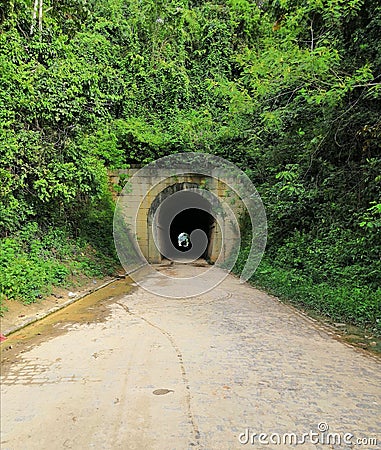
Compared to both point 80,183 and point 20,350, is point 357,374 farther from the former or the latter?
point 80,183

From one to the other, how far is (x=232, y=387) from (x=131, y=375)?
1068 millimetres

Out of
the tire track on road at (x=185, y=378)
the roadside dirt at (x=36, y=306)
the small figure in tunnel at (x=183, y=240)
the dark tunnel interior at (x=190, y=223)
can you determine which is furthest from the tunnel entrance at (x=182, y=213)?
the tire track on road at (x=185, y=378)

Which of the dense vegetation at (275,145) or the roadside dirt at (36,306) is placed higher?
the dense vegetation at (275,145)

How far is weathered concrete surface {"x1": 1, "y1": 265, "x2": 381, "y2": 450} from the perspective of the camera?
2.88m

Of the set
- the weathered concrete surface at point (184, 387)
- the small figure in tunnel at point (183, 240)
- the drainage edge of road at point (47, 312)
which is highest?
the small figure in tunnel at point (183, 240)

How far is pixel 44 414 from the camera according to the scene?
3.15m

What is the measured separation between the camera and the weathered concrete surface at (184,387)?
2.88 meters

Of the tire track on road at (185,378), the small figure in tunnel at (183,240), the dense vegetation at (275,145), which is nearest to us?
the tire track on road at (185,378)

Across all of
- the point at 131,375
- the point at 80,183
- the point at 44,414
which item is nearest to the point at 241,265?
the point at 80,183

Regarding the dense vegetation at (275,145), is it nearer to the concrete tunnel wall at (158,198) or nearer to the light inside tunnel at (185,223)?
the concrete tunnel wall at (158,198)

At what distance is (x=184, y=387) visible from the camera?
12.1 feet

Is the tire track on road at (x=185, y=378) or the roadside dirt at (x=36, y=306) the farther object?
the roadside dirt at (x=36, y=306)

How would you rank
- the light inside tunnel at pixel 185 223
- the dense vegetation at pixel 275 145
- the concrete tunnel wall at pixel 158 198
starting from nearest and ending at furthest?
the dense vegetation at pixel 275 145
the concrete tunnel wall at pixel 158 198
the light inside tunnel at pixel 185 223

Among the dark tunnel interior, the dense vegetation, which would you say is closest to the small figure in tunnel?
the dark tunnel interior
